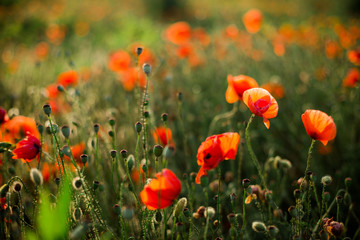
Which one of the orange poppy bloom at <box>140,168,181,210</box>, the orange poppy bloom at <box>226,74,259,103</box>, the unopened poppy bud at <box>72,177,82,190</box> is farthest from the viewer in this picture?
the orange poppy bloom at <box>226,74,259,103</box>

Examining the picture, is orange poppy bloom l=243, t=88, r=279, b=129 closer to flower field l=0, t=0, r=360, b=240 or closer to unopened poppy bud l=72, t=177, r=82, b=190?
flower field l=0, t=0, r=360, b=240

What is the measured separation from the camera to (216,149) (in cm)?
96

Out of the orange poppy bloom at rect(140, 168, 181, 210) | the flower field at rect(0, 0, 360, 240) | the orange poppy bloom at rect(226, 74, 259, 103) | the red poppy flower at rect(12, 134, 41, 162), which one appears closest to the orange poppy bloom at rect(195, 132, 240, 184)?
the flower field at rect(0, 0, 360, 240)

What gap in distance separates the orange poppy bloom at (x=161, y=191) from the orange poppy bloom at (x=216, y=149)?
0.14m

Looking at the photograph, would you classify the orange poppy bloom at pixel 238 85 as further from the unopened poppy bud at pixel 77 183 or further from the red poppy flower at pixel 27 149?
the red poppy flower at pixel 27 149

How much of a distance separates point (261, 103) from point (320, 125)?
22cm

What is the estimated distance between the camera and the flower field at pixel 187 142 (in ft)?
3.34

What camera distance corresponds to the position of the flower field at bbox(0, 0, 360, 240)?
1.02 meters

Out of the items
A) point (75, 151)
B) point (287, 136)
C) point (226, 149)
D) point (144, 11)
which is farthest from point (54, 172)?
point (144, 11)

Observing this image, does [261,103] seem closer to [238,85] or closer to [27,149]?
[238,85]

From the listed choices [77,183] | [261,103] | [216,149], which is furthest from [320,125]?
[77,183]

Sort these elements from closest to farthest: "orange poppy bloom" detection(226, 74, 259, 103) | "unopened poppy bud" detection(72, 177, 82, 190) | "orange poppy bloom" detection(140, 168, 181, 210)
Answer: "orange poppy bloom" detection(140, 168, 181, 210) → "unopened poppy bud" detection(72, 177, 82, 190) → "orange poppy bloom" detection(226, 74, 259, 103)

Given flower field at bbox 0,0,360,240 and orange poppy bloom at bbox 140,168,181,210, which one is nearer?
orange poppy bloom at bbox 140,168,181,210

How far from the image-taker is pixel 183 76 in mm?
3688
